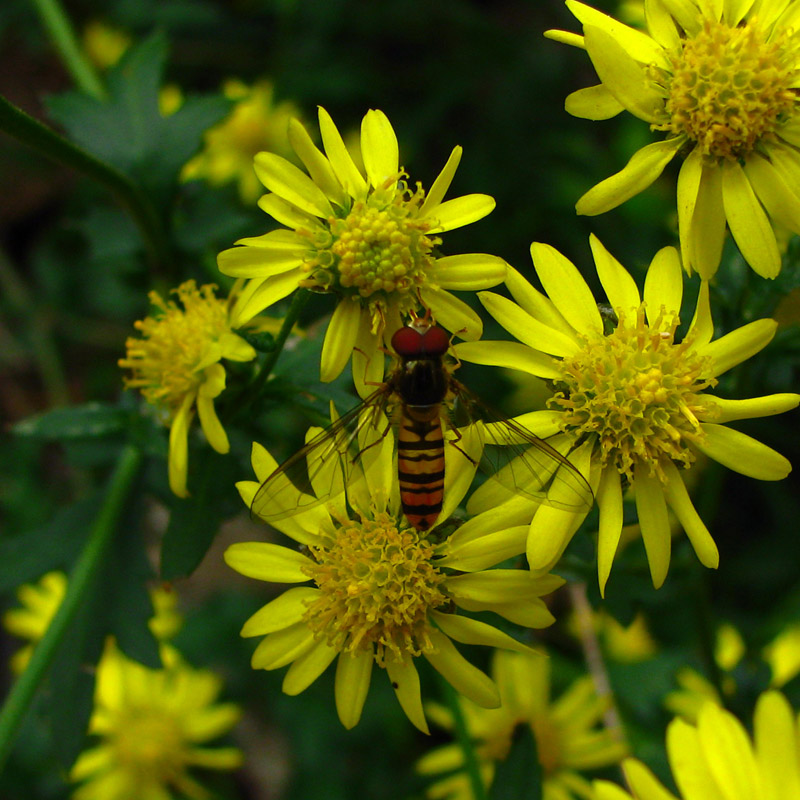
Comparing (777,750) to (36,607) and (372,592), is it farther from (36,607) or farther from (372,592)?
(36,607)

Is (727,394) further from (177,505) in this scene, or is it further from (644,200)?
(644,200)

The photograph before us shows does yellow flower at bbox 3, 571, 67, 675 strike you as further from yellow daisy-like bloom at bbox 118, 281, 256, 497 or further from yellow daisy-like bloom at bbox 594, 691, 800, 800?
yellow daisy-like bloom at bbox 594, 691, 800, 800

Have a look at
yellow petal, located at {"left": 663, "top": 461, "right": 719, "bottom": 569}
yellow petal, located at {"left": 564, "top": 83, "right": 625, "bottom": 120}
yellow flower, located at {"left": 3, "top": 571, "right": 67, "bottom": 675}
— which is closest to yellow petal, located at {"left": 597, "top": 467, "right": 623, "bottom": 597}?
yellow petal, located at {"left": 663, "top": 461, "right": 719, "bottom": 569}

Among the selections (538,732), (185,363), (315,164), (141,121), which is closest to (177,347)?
(185,363)

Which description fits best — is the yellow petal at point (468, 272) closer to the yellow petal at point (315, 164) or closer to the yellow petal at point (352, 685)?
the yellow petal at point (315, 164)

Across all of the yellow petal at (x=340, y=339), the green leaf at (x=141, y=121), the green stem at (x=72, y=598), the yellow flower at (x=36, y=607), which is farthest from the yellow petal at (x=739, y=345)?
the yellow flower at (x=36, y=607)
